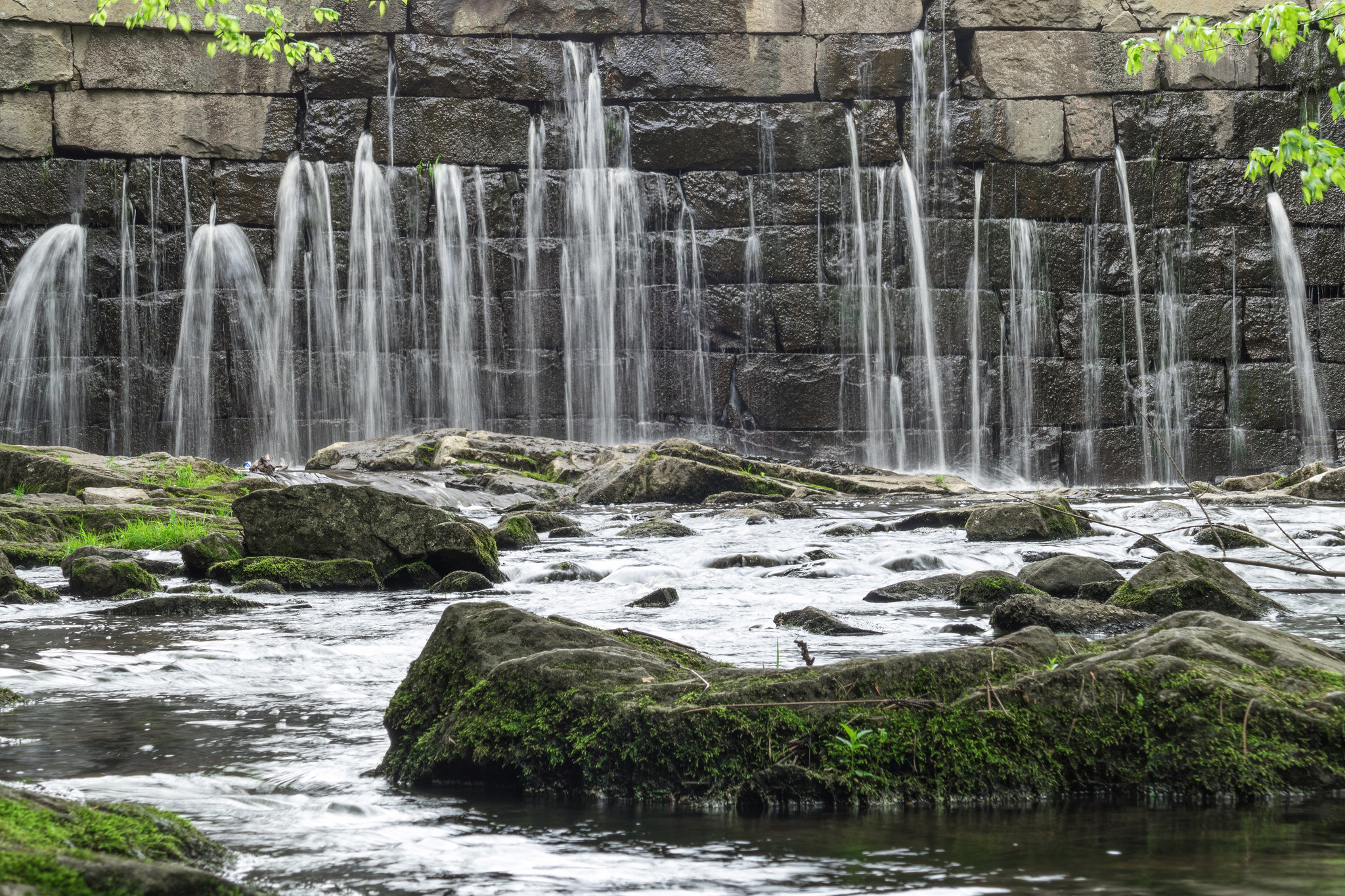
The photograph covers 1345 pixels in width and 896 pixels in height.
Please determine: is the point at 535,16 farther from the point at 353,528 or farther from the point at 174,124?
the point at 353,528

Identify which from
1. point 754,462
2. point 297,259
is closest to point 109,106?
point 297,259

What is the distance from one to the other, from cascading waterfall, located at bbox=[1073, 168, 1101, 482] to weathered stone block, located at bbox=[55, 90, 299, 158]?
12.1m

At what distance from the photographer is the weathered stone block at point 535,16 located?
16875mm

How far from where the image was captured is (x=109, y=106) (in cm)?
1620

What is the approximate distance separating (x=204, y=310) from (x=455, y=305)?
11.7 feet

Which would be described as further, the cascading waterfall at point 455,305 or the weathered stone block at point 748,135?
the weathered stone block at point 748,135

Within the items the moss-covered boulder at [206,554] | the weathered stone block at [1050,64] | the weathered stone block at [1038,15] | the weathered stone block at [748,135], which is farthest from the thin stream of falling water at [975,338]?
the moss-covered boulder at [206,554]

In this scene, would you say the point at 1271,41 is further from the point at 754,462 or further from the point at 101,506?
the point at 101,506

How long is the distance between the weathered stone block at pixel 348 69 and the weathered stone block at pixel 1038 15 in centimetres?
860

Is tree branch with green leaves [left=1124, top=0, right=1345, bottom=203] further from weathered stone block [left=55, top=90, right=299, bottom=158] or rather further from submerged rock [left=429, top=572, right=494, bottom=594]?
weathered stone block [left=55, top=90, right=299, bottom=158]

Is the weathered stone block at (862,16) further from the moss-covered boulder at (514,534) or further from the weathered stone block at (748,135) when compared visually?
the moss-covered boulder at (514,534)

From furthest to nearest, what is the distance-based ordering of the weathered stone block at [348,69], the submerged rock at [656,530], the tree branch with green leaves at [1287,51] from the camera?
the weathered stone block at [348,69]
the submerged rock at [656,530]
the tree branch with green leaves at [1287,51]

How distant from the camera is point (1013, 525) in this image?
8430mm

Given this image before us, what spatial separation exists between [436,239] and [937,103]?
7.87 metres
